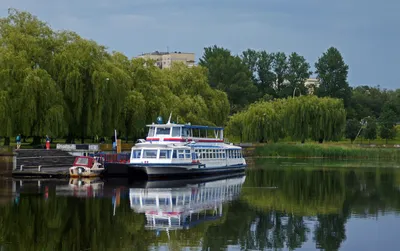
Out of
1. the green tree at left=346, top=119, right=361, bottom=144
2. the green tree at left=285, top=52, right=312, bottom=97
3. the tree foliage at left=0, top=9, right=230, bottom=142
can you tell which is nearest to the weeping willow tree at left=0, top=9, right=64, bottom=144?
the tree foliage at left=0, top=9, right=230, bottom=142

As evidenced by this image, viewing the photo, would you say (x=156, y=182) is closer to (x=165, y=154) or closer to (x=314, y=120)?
(x=165, y=154)

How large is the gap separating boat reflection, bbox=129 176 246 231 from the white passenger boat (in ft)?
8.65

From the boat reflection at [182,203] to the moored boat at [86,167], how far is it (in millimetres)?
7313

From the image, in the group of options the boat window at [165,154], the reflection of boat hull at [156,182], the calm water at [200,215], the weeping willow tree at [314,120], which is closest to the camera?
the calm water at [200,215]

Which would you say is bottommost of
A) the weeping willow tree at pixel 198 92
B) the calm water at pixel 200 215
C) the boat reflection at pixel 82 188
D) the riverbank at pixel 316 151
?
the calm water at pixel 200 215

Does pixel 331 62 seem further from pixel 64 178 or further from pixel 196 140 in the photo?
pixel 64 178

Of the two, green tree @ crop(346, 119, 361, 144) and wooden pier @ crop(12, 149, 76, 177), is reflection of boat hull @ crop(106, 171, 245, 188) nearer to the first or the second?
wooden pier @ crop(12, 149, 76, 177)

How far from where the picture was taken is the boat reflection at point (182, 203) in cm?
2944

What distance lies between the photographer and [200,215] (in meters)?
31.3

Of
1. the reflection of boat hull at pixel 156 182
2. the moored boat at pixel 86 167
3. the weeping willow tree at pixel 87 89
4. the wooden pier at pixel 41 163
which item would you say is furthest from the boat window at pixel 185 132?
the wooden pier at pixel 41 163

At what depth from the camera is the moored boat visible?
48.7 meters

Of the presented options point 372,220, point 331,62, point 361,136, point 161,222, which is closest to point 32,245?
point 161,222

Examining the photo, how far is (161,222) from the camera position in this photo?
94.9ft

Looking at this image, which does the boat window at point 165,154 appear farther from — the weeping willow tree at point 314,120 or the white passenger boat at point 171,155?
the weeping willow tree at point 314,120
